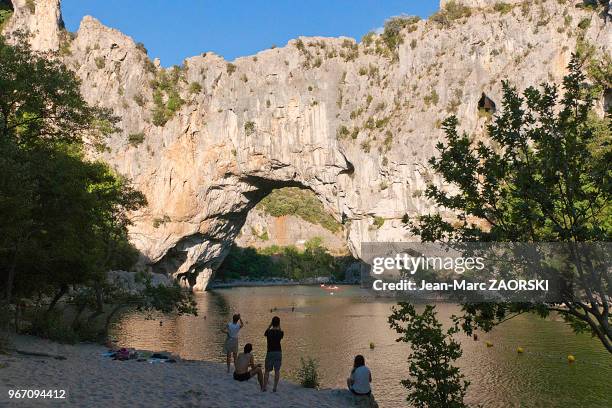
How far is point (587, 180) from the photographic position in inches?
302

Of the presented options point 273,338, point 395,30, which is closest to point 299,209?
point 395,30

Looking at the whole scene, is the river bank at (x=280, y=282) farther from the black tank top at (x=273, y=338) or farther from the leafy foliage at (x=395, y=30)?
the black tank top at (x=273, y=338)

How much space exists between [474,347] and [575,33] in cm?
3678

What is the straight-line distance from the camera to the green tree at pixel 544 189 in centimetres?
733

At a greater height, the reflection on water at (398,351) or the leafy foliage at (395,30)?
the leafy foliage at (395,30)

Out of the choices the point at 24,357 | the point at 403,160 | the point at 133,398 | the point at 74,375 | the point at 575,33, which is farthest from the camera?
the point at 403,160

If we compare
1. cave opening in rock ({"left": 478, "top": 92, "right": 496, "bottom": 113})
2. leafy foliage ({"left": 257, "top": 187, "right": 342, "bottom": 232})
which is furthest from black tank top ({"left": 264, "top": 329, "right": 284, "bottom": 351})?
leafy foliage ({"left": 257, "top": 187, "right": 342, "bottom": 232})

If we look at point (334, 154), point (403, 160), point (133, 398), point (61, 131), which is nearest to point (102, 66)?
point (334, 154)

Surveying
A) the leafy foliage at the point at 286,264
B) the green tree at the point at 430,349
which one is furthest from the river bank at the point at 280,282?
the green tree at the point at 430,349

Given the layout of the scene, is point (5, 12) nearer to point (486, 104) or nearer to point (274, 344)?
point (486, 104)

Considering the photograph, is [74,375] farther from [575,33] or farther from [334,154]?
[575,33]

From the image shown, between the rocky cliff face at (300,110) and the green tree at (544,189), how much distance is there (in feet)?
133

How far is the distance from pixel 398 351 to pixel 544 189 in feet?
57.0

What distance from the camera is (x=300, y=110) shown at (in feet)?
178
